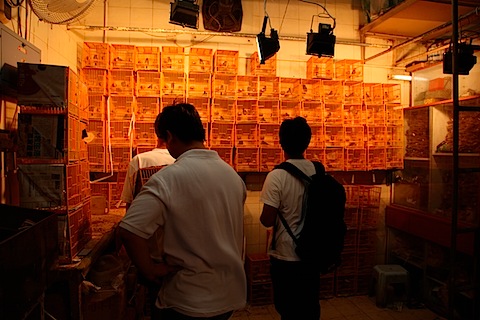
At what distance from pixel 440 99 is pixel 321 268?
3.00m

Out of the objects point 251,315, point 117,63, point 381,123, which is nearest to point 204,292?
point 251,315

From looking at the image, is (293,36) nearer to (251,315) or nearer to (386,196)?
(386,196)

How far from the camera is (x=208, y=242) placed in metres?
1.22

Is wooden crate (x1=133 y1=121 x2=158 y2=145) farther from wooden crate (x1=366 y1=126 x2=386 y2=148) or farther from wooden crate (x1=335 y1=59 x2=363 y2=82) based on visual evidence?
wooden crate (x1=366 y1=126 x2=386 y2=148)

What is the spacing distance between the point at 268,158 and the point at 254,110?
58cm

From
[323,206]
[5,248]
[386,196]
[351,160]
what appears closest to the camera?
[5,248]

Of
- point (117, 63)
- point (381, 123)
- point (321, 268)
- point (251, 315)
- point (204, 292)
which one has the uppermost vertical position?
point (117, 63)

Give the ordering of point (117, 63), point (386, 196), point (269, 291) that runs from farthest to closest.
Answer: point (386, 196) → point (269, 291) → point (117, 63)

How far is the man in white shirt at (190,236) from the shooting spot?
3.84 ft

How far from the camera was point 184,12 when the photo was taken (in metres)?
2.72

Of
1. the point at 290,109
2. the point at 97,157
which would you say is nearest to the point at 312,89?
the point at 290,109

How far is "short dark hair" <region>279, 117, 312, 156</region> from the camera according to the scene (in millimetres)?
2113

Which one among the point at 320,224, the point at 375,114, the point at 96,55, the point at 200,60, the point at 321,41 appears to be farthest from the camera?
the point at 375,114

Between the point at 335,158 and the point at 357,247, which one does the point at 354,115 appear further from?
the point at 357,247
